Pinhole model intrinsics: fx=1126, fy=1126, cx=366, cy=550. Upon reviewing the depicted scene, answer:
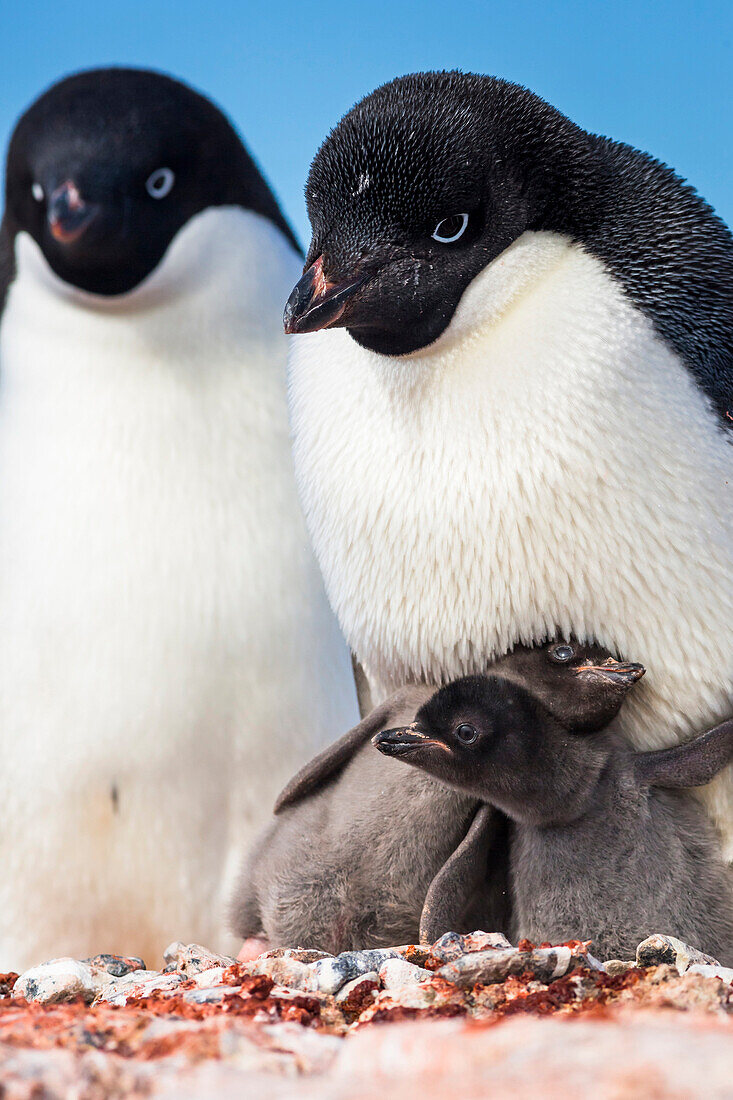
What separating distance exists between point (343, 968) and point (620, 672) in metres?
0.40

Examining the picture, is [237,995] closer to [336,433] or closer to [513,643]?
[513,643]

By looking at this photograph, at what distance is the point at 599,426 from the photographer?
1080 millimetres

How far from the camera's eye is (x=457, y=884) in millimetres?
1149

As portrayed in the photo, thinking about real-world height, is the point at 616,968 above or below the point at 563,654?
below

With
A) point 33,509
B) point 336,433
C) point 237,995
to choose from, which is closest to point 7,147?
point 33,509

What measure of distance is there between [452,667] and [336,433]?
286mm

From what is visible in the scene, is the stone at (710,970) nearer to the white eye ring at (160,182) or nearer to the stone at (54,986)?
the stone at (54,986)

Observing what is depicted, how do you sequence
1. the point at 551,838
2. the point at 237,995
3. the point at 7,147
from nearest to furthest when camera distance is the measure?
the point at 237,995 → the point at 551,838 → the point at 7,147

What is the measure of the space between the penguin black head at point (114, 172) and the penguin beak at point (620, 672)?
978 mm

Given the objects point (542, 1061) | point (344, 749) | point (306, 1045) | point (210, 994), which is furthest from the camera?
point (344, 749)

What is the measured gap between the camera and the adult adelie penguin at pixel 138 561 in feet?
5.31

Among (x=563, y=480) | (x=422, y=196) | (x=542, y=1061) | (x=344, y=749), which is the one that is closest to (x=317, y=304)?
(x=422, y=196)

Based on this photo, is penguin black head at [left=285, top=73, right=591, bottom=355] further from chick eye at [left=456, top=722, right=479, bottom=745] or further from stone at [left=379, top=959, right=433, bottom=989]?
stone at [left=379, top=959, right=433, bottom=989]

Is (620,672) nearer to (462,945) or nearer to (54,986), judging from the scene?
(462,945)
